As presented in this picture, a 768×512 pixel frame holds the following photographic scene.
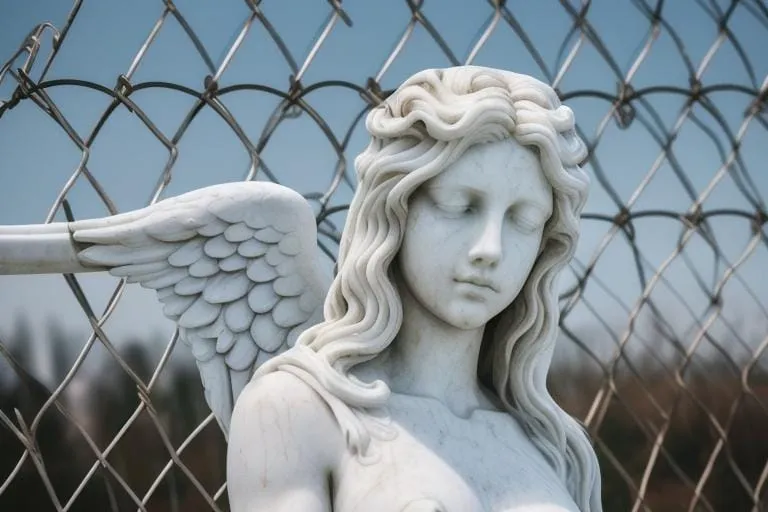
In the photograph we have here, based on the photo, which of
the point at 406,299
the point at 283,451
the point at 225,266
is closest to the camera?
the point at 283,451

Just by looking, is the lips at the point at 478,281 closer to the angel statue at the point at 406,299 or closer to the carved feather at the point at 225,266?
the angel statue at the point at 406,299

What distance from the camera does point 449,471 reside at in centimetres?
143

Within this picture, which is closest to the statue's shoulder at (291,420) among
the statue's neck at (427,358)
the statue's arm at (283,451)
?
the statue's arm at (283,451)

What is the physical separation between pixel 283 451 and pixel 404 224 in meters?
0.28

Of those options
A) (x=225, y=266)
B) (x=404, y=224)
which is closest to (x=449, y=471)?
(x=404, y=224)

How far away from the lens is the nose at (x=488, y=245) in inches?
57.0

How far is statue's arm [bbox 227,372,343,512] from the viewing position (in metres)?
1.41

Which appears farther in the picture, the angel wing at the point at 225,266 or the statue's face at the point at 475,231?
the angel wing at the point at 225,266

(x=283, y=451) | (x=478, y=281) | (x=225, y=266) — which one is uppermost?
(x=478, y=281)

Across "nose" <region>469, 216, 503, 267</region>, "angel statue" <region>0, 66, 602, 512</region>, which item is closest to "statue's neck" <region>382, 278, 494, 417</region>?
"angel statue" <region>0, 66, 602, 512</region>

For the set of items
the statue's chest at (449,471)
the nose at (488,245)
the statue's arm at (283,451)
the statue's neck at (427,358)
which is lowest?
the statue's arm at (283,451)

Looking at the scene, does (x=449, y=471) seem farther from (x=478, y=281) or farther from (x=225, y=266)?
(x=225, y=266)

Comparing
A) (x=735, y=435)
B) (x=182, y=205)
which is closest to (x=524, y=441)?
(x=182, y=205)

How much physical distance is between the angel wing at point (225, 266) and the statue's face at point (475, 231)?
207mm
